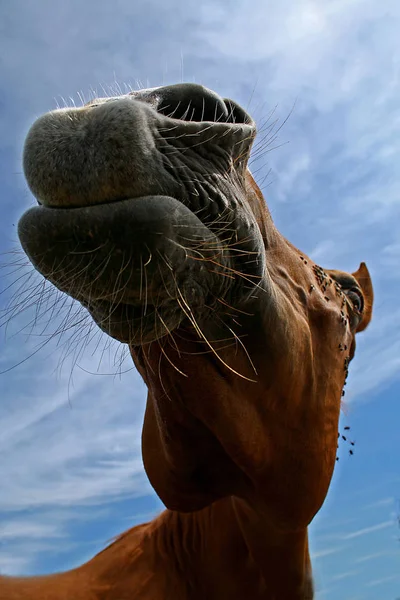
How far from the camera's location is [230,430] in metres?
2.29

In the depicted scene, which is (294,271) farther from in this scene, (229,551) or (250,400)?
(229,551)

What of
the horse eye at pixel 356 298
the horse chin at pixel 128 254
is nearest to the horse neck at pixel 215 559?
the horse eye at pixel 356 298

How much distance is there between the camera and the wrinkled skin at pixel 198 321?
5.08ft

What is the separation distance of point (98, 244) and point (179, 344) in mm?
695

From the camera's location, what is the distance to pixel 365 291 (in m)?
4.09

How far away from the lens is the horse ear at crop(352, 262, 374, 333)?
3.96m

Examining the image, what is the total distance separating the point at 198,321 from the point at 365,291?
2.47 m

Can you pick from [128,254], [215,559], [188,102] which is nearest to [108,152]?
[128,254]

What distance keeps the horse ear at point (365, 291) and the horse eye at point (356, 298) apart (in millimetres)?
270

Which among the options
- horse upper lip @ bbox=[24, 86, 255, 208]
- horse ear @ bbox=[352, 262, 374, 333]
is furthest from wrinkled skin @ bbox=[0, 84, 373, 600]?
horse ear @ bbox=[352, 262, 374, 333]

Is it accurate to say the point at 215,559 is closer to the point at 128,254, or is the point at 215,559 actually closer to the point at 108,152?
the point at 128,254

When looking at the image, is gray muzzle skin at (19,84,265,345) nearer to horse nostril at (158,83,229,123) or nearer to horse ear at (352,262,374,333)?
horse nostril at (158,83,229,123)

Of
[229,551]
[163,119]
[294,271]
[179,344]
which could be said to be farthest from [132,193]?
[229,551]

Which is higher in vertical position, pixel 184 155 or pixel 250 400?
pixel 184 155
